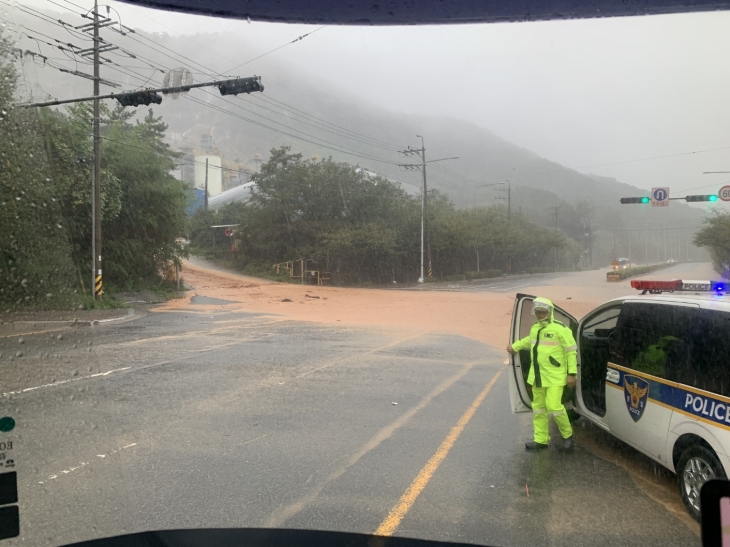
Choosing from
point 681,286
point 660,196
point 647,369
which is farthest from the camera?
point 660,196

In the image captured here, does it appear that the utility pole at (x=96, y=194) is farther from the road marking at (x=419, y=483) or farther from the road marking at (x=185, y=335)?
the road marking at (x=419, y=483)

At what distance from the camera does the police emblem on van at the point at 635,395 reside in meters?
4.50

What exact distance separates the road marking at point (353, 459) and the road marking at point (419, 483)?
60 cm

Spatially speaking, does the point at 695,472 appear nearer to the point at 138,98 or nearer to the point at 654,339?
the point at 654,339

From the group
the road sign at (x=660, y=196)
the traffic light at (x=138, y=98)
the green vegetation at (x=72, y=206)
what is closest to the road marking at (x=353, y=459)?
the green vegetation at (x=72, y=206)

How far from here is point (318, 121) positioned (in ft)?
57.5

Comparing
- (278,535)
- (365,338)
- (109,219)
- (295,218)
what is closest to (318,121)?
(365,338)

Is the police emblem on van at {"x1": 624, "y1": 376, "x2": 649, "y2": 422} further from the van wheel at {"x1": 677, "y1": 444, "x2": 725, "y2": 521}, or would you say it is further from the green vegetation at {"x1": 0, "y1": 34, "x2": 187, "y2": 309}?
the green vegetation at {"x1": 0, "y1": 34, "x2": 187, "y2": 309}

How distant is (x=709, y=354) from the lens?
12.6ft

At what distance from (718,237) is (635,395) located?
6563 millimetres

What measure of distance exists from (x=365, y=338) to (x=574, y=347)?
9.52m

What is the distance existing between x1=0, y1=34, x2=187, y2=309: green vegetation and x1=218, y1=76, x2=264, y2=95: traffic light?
3.62 m

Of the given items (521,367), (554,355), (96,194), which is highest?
(96,194)

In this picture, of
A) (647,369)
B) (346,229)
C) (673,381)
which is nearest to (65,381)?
(647,369)
